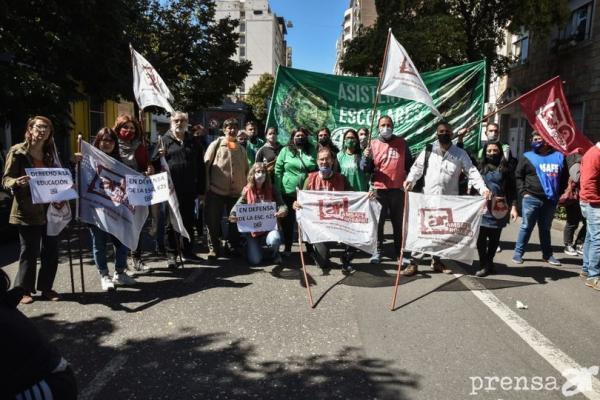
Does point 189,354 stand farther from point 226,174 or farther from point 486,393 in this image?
point 226,174

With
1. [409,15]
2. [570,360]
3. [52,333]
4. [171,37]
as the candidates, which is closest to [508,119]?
[409,15]

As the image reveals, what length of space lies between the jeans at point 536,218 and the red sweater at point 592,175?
3.25ft

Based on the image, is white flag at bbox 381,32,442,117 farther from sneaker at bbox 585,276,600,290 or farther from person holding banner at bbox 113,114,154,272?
person holding banner at bbox 113,114,154,272

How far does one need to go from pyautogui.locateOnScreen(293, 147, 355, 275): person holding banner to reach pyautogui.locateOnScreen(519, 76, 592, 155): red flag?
2472mm

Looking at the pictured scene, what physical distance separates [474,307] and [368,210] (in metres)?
1.62

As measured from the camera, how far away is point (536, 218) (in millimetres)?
6590

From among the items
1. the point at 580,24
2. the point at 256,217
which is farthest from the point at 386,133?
the point at 580,24

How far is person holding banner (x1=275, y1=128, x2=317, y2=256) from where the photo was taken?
672 centimetres

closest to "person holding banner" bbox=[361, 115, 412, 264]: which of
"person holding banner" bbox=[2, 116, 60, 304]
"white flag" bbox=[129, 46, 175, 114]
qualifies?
"white flag" bbox=[129, 46, 175, 114]

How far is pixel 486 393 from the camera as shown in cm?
310

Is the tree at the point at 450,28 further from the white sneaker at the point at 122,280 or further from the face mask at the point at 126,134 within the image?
the white sneaker at the point at 122,280

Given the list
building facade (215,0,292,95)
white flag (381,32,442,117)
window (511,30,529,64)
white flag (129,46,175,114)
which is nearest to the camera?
white flag (381,32,442,117)

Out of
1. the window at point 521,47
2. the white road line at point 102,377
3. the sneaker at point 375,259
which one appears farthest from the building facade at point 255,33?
the white road line at point 102,377

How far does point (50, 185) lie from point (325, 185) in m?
3.27
